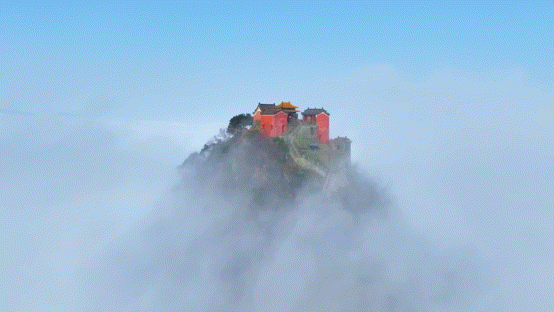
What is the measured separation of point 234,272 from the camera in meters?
50.0

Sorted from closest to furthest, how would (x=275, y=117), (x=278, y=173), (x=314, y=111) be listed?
(x=275, y=117), (x=278, y=173), (x=314, y=111)

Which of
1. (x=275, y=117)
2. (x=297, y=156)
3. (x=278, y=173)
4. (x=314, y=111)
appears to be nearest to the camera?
(x=275, y=117)

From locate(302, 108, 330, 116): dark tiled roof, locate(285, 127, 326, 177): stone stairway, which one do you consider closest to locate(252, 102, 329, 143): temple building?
locate(302, 108, 330, 116): dark tiled roof

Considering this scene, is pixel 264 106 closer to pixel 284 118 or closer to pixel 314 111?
pixel 284 118

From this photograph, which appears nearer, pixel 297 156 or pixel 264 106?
pixel 297 156

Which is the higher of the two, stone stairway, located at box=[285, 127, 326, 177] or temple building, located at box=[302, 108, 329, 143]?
temple building, located at box=[302, 108, 329, 143]

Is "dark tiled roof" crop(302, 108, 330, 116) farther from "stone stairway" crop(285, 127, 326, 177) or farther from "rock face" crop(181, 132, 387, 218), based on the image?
"rock face" crop(181, 132, 387, 218)

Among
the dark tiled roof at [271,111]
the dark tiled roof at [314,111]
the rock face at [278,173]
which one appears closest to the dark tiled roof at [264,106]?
the dark tiled roof at [271,111]

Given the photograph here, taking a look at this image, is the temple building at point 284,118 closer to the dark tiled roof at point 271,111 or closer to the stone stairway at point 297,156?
the dark tiled roof at point 271,111

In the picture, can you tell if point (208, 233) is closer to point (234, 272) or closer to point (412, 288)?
point (234, 272)

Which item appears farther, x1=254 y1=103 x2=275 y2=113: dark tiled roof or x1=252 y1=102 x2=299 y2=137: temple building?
x1=254 y1=103 x2=275 y2=113: dark tiled roof

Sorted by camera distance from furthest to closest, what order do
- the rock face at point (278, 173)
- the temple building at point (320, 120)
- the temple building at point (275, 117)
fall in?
1. the temple building at point (320, 120)
2. the rock face at point (278, 173)
3. the temple building at point (275, 117)

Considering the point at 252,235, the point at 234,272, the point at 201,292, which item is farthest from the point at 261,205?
the point at 201,292

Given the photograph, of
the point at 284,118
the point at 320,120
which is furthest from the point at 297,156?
the point at 320,120
